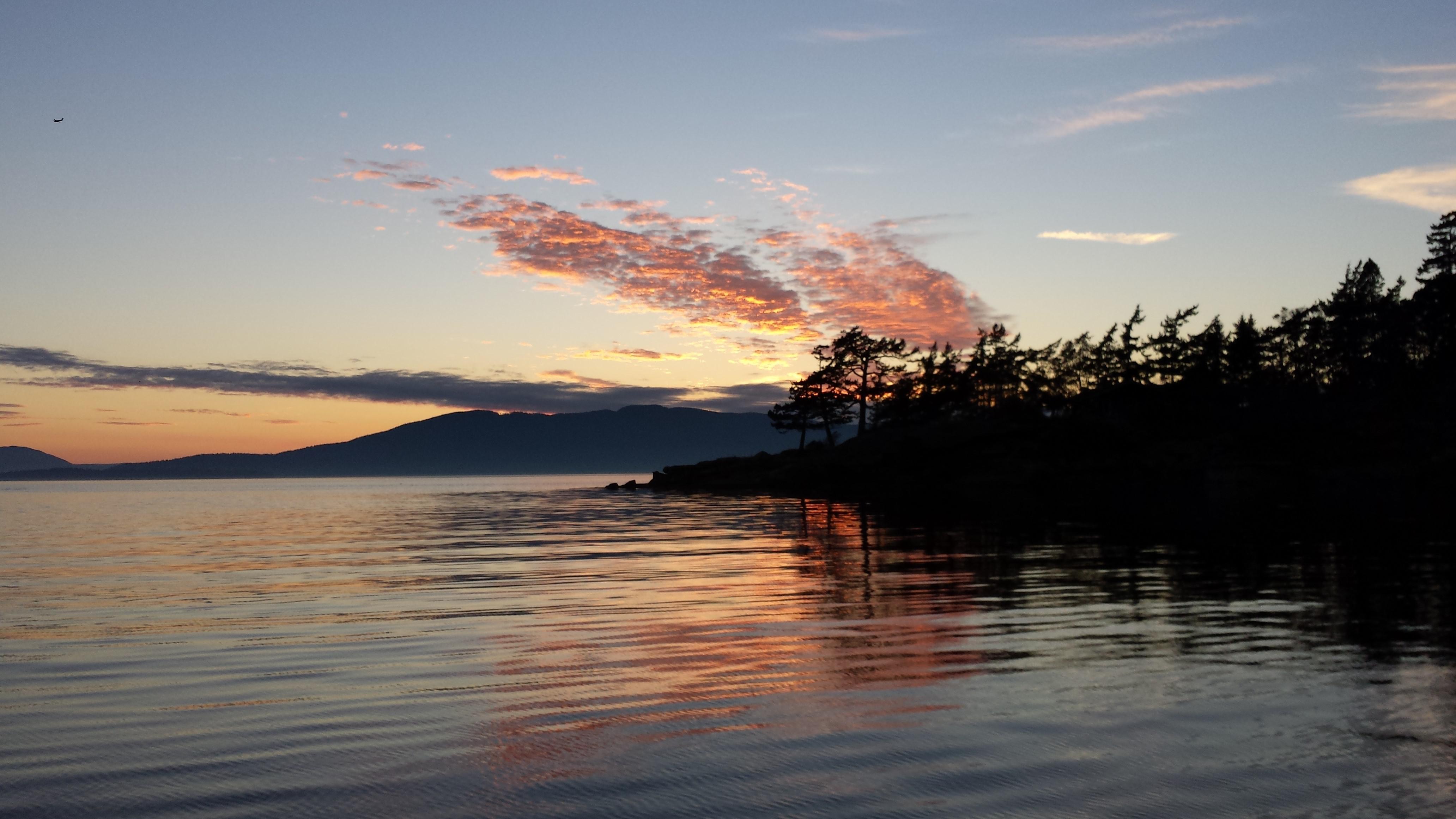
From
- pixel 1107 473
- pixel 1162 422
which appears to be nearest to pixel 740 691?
pixel 1107 473

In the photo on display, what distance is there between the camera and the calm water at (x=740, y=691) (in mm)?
7320

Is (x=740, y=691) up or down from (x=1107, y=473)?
down

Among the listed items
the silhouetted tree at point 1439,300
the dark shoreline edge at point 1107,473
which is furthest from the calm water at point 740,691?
the silhouetted tree at point 1439,300

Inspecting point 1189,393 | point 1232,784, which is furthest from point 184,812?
point 1189,393

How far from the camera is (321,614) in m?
18.0

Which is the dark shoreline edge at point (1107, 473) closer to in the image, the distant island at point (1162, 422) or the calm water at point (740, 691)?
the distant island at point (1162, 422)

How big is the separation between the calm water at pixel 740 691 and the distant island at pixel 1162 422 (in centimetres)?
3454

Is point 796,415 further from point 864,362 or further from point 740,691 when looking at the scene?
point 740,691

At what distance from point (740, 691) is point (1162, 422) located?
10138 centimetres

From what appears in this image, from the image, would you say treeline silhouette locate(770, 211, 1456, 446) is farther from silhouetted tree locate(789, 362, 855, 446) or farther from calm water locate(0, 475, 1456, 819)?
calm water locate(0, 475, 1456, 819)

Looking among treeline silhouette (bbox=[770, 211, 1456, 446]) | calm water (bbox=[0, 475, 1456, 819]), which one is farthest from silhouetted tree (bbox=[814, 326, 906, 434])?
calm water (bbox=[0, 475, 1456, 819])

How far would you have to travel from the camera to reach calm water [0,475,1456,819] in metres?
7.32

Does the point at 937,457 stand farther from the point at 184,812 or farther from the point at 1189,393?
the point at 184,812

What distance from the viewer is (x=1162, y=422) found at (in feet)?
331
